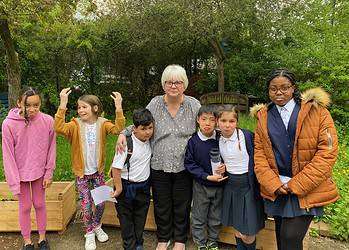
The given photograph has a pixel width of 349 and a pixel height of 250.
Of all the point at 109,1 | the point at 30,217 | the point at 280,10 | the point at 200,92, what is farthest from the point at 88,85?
the point at 30,217

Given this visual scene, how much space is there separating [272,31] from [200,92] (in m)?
3.39

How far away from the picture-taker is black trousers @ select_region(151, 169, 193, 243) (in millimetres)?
3615

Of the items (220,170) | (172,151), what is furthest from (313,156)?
(172,151)

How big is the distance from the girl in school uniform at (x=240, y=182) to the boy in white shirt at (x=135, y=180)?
0.73 m

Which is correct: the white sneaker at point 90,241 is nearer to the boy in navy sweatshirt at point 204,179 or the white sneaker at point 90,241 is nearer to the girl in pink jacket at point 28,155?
the girl in pink jacket at point 28,155

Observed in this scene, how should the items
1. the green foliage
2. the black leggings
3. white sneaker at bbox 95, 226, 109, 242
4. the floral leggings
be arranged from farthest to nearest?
1. the green foliage
2. white sneaker at bbox 95, 226, 109, 242
3. the floral leggings
4. the black leggings

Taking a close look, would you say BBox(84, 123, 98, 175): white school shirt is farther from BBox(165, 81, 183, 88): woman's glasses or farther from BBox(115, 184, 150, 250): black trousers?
BBox(165, 81, 183, 88): woman's glasses

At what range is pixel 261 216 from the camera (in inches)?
130

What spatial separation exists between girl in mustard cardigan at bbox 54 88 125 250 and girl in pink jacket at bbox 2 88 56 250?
0.20 m

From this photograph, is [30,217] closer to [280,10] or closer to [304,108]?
[304,108]

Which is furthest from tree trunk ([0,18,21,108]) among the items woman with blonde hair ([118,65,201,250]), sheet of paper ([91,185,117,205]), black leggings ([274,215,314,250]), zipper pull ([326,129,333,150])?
zipper pull ([326,129,333,150])

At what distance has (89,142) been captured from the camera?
3.80m

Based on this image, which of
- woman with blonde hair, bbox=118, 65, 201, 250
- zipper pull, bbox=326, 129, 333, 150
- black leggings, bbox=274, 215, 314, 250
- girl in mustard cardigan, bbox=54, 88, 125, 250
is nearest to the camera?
zipper pull, bbox=326, 129, 333, 150

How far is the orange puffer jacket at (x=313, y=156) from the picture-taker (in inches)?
107
